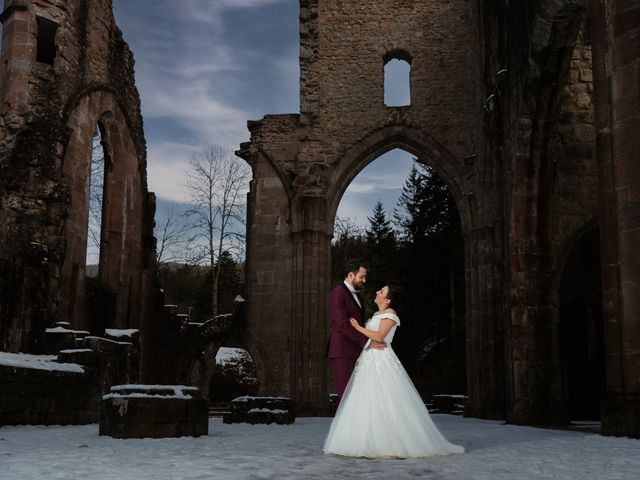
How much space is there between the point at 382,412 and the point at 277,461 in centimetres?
90

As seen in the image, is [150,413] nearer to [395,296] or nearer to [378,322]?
[378,322]

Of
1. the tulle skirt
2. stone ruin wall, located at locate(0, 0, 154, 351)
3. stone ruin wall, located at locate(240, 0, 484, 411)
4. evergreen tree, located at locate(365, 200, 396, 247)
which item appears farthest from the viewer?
evergreen tree, located at locate(365, 200, 396, 247)

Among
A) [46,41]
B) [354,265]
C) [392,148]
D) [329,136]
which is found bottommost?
[354,265]

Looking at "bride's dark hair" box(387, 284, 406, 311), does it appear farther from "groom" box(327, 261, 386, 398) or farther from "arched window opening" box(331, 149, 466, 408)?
"arched window opening" box(331, 149, 466, 408)

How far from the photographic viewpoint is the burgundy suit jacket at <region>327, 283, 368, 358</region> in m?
6.18

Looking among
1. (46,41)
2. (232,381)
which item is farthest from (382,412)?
(232,381)

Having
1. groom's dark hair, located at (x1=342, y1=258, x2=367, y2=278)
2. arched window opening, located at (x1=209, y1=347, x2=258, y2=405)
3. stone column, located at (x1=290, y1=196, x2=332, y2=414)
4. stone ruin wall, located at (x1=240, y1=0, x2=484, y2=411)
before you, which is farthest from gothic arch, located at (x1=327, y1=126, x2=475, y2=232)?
groom's dark hair, located at (x1=342, y1=258, x2=367, y2=278)

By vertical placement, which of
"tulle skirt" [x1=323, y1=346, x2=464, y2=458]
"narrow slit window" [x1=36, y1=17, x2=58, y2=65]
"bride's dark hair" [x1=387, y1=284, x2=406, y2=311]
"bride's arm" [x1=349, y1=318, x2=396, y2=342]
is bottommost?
"tulle skirt" [x1=323, y1=346, x2=464, y2=458]

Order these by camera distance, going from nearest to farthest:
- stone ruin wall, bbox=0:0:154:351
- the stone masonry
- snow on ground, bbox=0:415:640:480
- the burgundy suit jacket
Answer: snow on ground, bbox=0:415:640:480
the burgundy suit jacket
the stone masonry
stone ruin wall, bbox=0:0:154:351

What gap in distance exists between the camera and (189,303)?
38.0 meters

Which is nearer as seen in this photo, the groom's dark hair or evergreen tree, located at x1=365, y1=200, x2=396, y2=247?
the groom's dark hair

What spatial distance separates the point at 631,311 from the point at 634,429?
1211 mm

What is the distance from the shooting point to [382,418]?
18.8ft

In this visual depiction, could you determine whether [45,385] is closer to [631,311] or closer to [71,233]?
[71,233]
